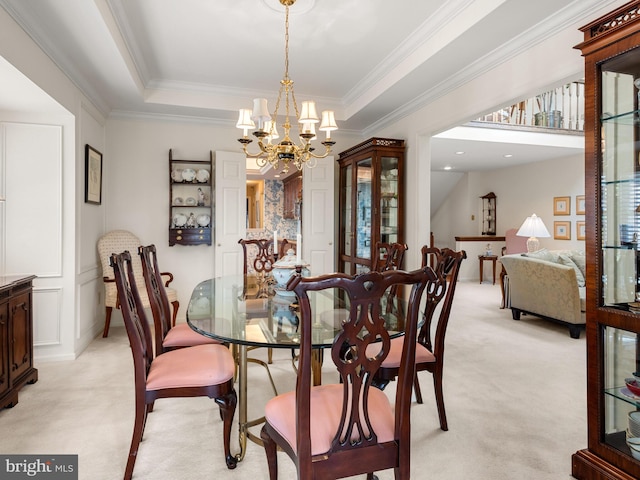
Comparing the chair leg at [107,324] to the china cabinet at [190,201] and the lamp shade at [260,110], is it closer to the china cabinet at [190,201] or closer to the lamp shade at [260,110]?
the china cabinet at [190,201]

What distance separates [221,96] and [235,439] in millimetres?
3593

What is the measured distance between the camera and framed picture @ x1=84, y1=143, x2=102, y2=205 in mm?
3727

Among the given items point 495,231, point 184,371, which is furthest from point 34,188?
point 495,231

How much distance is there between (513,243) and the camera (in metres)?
8.08

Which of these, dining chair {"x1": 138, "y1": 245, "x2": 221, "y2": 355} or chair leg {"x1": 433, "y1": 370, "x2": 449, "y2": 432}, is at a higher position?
dining chair {"x1": 138, "y1": 245, "x2": 221, "y2": 355}

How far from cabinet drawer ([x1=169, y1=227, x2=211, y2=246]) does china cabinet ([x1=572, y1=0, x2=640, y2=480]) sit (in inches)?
154

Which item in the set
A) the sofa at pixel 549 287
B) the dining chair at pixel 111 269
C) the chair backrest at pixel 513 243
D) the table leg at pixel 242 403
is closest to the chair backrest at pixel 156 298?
the table leg at pixel 242 403

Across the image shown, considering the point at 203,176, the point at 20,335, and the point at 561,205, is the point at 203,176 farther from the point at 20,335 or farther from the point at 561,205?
the point at 561,205

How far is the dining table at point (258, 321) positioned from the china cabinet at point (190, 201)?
200cm

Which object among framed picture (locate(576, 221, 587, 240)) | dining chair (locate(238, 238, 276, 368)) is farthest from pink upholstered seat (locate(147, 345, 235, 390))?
framed picture (locate(576, 221, 587, 240))

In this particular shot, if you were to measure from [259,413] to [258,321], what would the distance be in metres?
0.83

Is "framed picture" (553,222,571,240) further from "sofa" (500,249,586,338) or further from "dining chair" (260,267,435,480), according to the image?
"dining chair" (260,267,435,480)

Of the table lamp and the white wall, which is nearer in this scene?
the white wall

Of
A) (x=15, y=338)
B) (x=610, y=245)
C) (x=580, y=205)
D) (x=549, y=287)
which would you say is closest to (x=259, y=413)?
(x=15, y=338)
